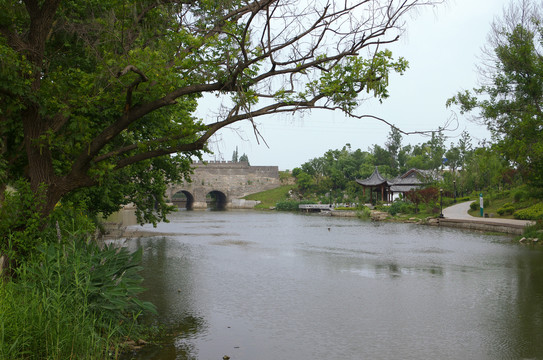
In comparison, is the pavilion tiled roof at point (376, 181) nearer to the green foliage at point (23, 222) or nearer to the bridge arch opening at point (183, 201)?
the bridge arch opening at point (183, 201)

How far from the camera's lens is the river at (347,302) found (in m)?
7.36

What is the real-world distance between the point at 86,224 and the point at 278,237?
55.4ft

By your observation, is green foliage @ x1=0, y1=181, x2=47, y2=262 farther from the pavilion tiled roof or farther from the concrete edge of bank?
the pavilion tiled roof

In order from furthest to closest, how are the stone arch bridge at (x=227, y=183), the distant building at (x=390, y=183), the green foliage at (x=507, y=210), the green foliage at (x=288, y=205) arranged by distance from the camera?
the stone arch bridge at (x=227, y=183) < the green foliage at (x=288, y=205) < the distant building at (x=390, y=183) < the green foliage at (x=507, y=210)

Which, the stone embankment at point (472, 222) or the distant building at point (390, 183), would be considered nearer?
the stone embankment at point (472, 222)

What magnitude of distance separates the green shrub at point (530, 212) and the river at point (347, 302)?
8753mm

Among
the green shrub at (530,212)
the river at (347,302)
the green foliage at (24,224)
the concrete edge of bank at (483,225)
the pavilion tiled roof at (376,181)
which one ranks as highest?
the pavilion tiled roof at (376,181)

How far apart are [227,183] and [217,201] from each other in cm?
729

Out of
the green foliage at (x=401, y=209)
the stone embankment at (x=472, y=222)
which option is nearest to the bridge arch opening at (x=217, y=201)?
the green foliage at (x=401, y=209)

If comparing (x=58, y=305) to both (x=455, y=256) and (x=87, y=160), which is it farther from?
(x=455, y=256)

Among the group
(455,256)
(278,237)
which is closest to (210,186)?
(278,237)

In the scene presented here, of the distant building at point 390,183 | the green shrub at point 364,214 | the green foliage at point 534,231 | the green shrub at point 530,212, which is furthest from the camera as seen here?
the distant building at point 390,183

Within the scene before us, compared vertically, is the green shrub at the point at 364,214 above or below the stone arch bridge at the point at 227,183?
below

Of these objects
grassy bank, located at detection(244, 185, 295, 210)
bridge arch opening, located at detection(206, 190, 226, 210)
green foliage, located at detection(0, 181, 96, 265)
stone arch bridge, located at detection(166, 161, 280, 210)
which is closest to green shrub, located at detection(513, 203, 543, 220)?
green foliage, located at detection(0, 181, 96, 265)
